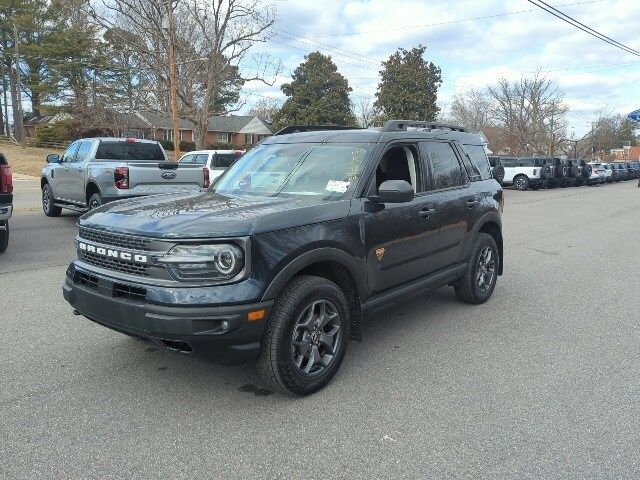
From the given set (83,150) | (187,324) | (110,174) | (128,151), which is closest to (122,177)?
(110,174)

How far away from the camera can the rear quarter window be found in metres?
11.1

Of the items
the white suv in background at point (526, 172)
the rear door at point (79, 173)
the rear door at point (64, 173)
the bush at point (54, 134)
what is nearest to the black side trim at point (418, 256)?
the rear door at point (79, 173)

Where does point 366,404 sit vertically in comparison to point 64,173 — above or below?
below

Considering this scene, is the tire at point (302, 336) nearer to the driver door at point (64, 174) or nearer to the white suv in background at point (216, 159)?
the driver door at point (64, 174)

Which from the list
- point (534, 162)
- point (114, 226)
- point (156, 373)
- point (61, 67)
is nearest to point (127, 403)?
point (156, 373)

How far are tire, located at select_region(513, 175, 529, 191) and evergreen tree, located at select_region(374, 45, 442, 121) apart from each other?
59.4 feet

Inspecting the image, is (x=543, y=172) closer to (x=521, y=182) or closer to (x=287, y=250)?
(x=521, y=182)

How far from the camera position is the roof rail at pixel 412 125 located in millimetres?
4750

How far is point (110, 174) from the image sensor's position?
9875 millimetres

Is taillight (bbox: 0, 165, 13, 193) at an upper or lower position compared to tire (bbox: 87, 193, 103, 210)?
upper

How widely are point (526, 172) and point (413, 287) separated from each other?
2739 centimetres

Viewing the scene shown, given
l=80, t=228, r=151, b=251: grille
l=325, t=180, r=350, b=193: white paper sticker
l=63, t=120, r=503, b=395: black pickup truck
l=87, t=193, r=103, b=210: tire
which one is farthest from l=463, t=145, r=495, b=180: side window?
l=87, t=193, r=103, b=210: tire

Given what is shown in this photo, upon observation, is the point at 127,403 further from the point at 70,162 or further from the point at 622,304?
the point at 70,162

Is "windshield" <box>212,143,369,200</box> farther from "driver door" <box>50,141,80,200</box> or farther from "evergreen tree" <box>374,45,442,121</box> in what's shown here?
"evergreen tree" <box>374,45,442,121</box>
